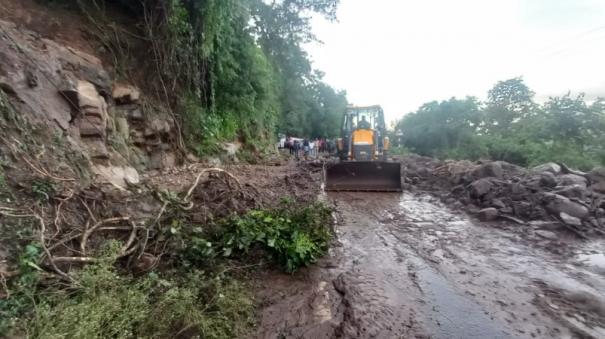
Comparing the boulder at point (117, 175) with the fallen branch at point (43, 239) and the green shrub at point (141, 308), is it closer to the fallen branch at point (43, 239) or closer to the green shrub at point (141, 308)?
the fallen branch at point (43, 239)

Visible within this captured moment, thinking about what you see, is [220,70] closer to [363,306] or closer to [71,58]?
[71,58]

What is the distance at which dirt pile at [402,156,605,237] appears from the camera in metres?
5.29

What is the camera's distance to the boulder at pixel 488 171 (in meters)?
8.15

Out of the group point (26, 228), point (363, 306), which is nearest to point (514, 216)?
point (363, 306)

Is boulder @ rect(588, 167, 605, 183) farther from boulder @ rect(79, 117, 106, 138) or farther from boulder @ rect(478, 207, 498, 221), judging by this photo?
boulder @ rect(79, 117, 106, 138)

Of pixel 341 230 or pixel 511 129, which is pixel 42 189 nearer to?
pixel 341 230

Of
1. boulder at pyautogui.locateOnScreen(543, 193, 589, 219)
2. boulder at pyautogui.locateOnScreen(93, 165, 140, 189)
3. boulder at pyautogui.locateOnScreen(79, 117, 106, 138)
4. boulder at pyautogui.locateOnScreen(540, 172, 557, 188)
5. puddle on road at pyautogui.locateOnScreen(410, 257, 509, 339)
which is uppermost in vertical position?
boulder at pyautogui.locateOnScreen(79, 117, 106, 138)

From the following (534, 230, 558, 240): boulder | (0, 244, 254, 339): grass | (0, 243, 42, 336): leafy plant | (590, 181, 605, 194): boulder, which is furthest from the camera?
(590, 181, 605, 194): boulder

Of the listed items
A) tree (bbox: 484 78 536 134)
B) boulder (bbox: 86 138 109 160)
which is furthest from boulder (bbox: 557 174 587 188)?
tree (bbox: 484 78 536 134)

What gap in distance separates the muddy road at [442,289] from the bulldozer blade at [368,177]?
3789 mm

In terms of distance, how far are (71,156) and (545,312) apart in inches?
224

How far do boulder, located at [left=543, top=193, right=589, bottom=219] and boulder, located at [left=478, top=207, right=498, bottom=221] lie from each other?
0.89 m

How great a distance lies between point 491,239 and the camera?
15.9ft

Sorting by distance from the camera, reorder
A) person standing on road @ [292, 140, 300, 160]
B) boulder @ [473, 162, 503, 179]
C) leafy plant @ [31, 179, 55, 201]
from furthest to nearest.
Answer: person standing on road @ [292, 140, 300, 160] → boulder @ [473, 162, 503, 179] → leafy plant @ [31, 179, 55, 201]
